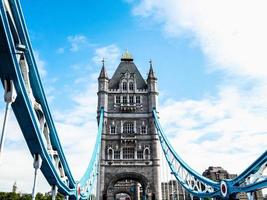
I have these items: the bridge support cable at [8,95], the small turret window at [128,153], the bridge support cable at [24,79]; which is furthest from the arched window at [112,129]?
the bridge support cable at [8,95]

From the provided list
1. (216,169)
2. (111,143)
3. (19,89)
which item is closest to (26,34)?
(19,89)

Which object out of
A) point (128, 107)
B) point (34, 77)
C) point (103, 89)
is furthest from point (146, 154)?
point (34, 77)

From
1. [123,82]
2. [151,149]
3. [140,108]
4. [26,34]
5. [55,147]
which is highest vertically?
[123,82]

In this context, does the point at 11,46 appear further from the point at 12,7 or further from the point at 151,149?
the point at 151,149

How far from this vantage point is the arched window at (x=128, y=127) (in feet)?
108

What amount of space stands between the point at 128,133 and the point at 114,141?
1771mm

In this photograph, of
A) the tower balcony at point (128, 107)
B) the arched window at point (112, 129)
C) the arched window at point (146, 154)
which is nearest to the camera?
the arched window at point (146, 154)

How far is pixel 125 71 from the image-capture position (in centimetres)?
3753

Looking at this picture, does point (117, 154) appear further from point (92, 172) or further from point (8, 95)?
point (8, 95)

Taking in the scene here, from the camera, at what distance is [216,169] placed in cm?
6281

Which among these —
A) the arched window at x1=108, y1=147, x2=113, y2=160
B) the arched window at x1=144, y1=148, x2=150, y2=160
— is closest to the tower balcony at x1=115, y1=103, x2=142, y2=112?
the arched window at x1=108, y1=147, x2=113, y2=160

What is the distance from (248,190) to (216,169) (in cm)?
5165

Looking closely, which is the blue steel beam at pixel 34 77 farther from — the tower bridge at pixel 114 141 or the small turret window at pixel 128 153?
the small turret window at pixel 128 153

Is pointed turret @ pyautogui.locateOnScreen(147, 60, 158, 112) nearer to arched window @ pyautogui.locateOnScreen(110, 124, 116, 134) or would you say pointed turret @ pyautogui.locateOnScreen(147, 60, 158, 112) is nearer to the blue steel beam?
arched window @ pyautogui.locateOnScreen(110, 124, 116, 134)
